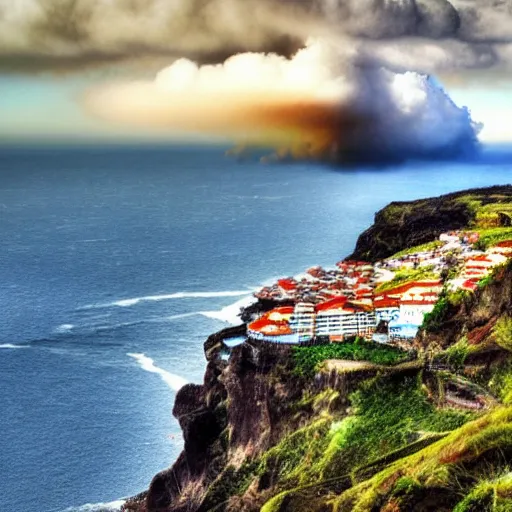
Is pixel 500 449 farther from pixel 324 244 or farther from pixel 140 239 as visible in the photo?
pixel 140 239

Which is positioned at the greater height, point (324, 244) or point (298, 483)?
point (324, 244)

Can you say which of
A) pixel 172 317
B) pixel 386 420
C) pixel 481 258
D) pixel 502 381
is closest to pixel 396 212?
pixel 172 317

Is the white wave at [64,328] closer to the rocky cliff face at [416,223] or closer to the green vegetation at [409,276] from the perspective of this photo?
the green vegetation at [409,276]

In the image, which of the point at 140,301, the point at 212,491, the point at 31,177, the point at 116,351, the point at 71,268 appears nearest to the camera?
the point at 212,491

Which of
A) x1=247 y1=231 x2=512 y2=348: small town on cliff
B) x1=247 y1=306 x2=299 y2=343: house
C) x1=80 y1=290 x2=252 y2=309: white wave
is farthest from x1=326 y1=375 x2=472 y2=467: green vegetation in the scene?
x1=80 y1=290 x2=252 y2=309: white wave

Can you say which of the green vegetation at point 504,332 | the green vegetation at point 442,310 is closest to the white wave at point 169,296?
the green vegetation at point 442,310

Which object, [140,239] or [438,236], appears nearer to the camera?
[438,236]

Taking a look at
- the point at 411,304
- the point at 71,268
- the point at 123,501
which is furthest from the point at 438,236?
the point at 123,501
